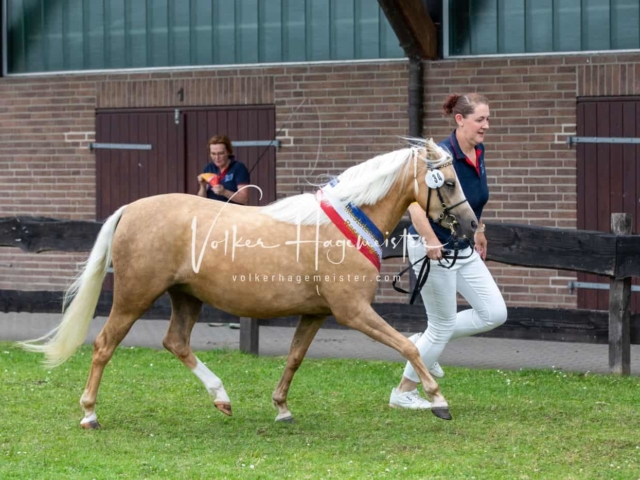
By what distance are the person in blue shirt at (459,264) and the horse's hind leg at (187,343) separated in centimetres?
120

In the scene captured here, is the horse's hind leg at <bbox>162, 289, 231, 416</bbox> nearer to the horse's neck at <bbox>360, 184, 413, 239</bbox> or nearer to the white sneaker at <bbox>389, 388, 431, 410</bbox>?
the white sneaker at <bbox>389, 388, 431, 410</bbox>

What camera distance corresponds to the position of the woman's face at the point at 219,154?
10.7 meters

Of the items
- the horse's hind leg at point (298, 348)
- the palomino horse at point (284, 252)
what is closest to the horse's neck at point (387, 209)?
the palomino horse at point (284, 252)

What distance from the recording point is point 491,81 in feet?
38.4

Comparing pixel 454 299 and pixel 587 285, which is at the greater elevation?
pixel 454 299

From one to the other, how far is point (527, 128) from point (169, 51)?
14.2 feet

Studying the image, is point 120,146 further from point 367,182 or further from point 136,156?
point 367,182

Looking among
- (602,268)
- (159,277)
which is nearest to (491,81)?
(602,268)

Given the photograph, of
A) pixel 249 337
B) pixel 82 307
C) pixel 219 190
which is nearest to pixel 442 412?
pixel 82 307

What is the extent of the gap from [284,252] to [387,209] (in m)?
0.66

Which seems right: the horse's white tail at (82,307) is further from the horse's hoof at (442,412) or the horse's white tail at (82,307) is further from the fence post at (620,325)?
the fence post at (620,325)

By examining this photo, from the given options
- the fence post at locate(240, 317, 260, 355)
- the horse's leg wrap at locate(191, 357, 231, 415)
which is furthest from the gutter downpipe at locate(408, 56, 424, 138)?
the horse's leg wrap at locate(191, 357, 231, 415)

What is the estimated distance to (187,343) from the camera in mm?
7297

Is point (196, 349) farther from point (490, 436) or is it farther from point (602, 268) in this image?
point (490, 436)
